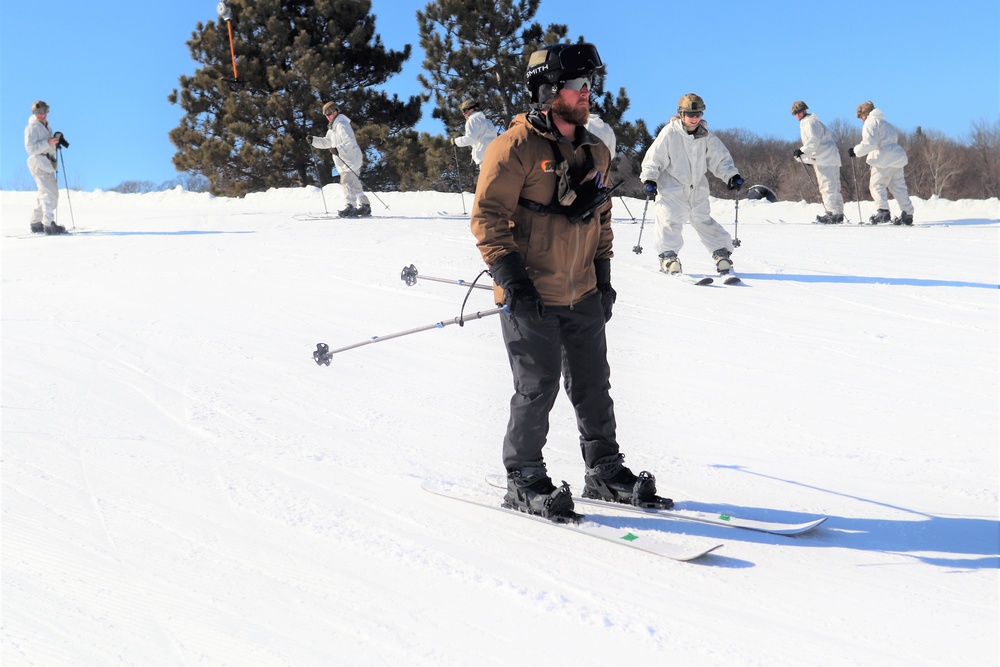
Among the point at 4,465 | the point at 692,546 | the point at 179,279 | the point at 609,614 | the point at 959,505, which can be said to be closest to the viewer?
the point at 609,614

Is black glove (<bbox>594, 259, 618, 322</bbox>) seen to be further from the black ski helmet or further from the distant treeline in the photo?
the distant treeline

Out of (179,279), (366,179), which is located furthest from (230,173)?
(179,279)

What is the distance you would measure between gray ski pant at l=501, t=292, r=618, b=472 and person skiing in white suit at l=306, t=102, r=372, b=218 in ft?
37.6

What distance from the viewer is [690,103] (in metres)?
8.77

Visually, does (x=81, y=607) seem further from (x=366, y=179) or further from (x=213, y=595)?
(x=366, y=179)

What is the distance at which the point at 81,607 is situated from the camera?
2.88m

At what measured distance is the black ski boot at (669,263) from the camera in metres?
9.59

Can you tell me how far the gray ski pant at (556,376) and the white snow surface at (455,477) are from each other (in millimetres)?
312

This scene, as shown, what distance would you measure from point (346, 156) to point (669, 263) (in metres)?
7.18

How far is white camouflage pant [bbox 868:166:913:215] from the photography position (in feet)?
47.9

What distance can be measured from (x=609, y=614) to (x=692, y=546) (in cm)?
64

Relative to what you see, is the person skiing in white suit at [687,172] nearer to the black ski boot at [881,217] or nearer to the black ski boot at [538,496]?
the black ski boot at [538,496]

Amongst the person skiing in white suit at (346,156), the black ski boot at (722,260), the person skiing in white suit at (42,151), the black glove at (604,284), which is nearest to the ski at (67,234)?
the person skiing in white suit at (42,151)

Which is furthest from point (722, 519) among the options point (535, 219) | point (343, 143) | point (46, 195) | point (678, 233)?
point (46, 195)
